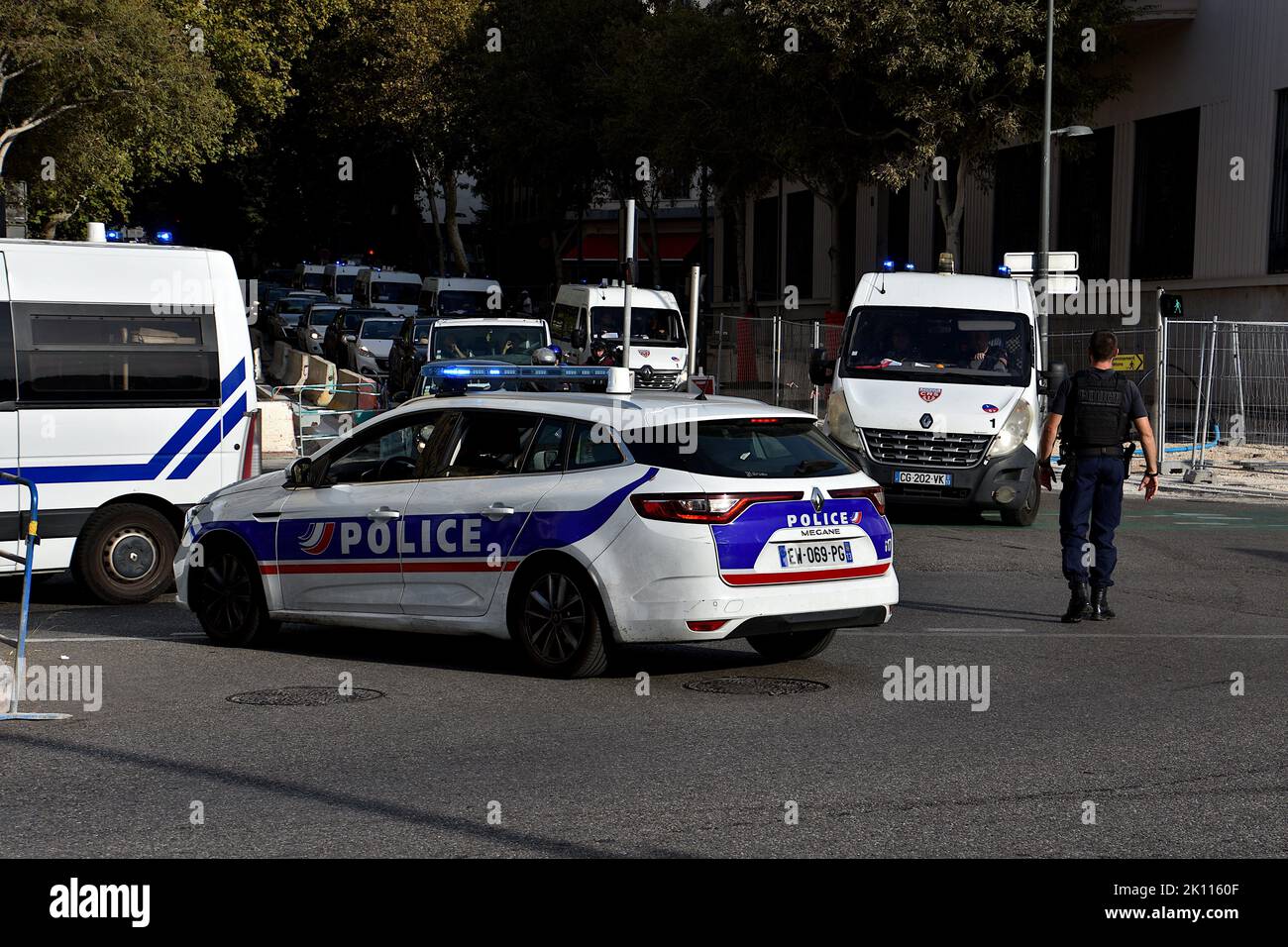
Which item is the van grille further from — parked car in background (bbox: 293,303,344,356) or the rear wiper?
parked car in background (bbox: 293,303,344,356)

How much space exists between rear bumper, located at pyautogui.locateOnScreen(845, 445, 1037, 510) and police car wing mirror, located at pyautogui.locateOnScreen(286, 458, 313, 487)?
7.92 metres

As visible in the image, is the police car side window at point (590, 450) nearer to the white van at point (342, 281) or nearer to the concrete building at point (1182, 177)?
the concrete building at point (1182, 177)

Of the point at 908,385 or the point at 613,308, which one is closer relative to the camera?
the point at 908,385

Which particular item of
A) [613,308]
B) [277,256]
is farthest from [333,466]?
[277,256]

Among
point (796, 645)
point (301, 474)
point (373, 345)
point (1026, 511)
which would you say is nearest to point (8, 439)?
point (301, 474)

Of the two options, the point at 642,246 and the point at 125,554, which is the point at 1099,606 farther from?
the point at 642,246

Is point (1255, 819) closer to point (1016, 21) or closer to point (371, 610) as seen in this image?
point (371, 610)

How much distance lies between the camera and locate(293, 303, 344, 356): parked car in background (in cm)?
4469

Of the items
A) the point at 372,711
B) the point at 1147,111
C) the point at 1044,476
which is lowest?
the point at 372,711

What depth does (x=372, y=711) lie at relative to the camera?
8.31m

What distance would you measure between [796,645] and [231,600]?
337cm

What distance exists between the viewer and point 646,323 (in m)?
33.5
